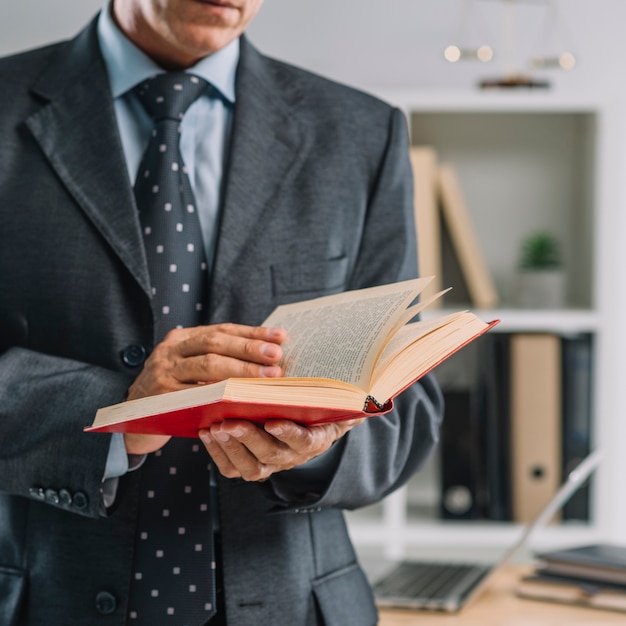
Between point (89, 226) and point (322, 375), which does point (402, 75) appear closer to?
point (89, 226)

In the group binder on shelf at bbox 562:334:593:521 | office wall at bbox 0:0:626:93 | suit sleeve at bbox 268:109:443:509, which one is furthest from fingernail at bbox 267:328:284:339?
office wall at bbox 0:0:626:93

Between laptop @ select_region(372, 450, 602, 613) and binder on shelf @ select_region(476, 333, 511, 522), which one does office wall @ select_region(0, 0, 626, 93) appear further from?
laptop @ select_region(372, 450, 602, 613)

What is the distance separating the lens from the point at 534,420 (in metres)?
2.02

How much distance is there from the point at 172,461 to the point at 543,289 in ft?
4.25

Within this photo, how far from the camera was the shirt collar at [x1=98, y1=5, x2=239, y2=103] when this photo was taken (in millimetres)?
1104

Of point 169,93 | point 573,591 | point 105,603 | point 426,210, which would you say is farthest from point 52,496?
point 426,210

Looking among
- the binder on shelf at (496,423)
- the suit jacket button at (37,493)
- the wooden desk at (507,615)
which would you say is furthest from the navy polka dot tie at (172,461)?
the binder on shelf at (496,423)

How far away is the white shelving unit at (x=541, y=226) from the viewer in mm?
2018

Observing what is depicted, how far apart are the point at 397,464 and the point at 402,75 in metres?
1.54

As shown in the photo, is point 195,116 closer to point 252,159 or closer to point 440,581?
point 252,159

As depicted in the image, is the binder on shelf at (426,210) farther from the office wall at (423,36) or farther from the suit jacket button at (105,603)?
the suit jacket button at (105,603)

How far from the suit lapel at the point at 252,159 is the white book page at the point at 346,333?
0.57ft

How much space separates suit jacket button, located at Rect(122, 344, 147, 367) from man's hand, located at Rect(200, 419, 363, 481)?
0.62 ft

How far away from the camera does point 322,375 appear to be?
2.52 feet
